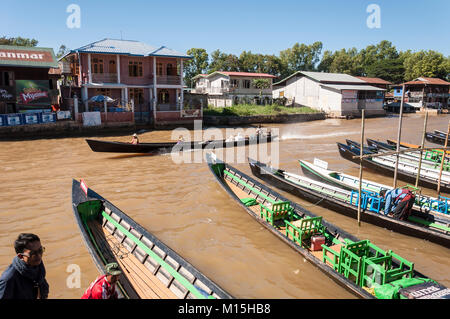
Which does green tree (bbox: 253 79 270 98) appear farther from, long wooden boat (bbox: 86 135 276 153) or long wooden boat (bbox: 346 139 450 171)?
long wooden boat (bbox: 346 139 450 171)

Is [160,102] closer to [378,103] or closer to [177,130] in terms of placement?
[177,130]

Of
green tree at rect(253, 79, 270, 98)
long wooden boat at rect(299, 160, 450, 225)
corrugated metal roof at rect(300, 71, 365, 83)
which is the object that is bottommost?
long wooden boat at rect(299, 160, 450, 225)

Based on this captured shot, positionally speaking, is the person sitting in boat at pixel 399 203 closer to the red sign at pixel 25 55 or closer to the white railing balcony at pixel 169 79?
the white railing balcony at pixel 169 79

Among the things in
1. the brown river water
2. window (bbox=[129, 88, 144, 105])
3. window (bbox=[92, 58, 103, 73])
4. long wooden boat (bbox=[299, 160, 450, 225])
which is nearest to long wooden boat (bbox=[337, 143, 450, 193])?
the brown river water

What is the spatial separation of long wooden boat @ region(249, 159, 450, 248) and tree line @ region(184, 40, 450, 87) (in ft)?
136

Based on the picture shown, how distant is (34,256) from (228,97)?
130 ft

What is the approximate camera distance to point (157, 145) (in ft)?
65.1

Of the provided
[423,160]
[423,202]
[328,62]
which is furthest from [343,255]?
[328,62]

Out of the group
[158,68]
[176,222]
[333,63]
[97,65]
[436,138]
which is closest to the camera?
[176,222]

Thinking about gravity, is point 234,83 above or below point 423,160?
above

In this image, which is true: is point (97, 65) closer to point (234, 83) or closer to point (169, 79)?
point (169, 79)

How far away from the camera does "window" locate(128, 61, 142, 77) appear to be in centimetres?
3022

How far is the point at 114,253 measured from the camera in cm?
746

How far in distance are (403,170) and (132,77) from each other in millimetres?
24053
